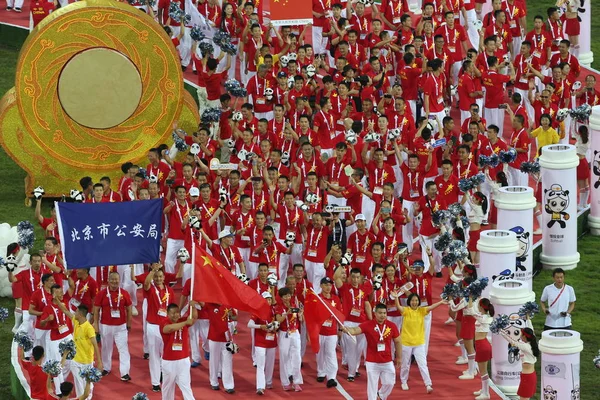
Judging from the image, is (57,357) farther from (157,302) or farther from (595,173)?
(595,173)

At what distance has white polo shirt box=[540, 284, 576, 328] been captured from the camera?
24172 millimetres

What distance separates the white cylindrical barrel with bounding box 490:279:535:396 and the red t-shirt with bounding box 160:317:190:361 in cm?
401

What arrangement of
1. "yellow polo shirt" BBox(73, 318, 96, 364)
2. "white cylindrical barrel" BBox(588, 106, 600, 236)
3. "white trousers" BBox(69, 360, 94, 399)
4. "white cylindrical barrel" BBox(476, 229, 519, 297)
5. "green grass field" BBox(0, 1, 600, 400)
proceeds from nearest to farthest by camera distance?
"yellow polo shirt" BBox(73, 318, 96, 364) < "white trousers" BBox(69, 360, 94, 399) < "white cylindrical barrel" BBox(476, 229, 519, 297) < "green grass field" BBox(0, 1, 600, 400) < "white cylindrical barrel" BBox(588, 106, 600, 236)

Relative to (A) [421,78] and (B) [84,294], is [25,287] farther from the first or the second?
(A) [421,78]

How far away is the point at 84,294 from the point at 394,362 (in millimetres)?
4149

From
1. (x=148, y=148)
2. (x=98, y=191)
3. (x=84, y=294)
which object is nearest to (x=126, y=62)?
(x=148, y=148)

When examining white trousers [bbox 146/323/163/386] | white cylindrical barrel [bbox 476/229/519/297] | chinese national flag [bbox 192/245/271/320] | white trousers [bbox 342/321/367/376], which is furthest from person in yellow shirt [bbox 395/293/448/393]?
white trousers [bbox 146/323/163/386]

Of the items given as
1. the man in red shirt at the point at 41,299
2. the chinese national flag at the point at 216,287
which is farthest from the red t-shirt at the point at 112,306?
the chinese national flag at the point at 216,287

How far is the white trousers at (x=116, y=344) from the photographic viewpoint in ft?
76.7

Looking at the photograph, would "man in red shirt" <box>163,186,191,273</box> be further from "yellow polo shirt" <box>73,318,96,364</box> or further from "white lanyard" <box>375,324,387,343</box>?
"white lanyard" <box>375,324,387,343</box>

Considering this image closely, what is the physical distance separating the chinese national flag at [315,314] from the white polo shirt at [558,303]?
300 cm

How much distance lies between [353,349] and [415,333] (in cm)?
92

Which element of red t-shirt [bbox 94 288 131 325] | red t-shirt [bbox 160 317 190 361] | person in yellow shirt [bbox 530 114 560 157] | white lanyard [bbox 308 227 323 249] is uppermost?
person in yellow shirt [bbox 530 114 560 157]

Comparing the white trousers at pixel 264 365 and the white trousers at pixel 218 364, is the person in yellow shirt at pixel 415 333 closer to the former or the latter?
the white trousers at pixel 264 365
